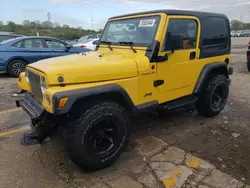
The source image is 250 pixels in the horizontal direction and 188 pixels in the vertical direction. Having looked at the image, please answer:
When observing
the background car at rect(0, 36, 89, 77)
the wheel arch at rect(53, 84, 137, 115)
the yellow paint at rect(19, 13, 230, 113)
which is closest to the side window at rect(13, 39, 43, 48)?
the background car at rect(0, 36, 89, 77)

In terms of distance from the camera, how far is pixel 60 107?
2.57 meters

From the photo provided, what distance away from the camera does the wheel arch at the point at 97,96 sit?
2586 mm

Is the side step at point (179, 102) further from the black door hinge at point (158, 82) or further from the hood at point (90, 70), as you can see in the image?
the hood at point (90, 70)

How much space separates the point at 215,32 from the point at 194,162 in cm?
260

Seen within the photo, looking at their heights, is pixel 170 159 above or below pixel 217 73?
below

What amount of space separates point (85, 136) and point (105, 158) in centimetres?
46

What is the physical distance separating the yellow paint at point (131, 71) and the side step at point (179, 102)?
101mm

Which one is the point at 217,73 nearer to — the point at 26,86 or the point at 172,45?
the point at 172,45

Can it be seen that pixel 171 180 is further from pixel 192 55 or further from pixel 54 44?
pixel 54 44

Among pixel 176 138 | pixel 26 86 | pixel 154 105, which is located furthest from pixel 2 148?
pixel 176 138

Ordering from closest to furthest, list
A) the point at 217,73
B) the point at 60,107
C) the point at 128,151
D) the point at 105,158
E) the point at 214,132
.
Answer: the point at 60,107, the point at 105,158, the point at 128,151, the point at 214,132, the point at 217,73

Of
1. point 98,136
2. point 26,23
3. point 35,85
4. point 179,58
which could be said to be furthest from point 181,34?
point 26,23

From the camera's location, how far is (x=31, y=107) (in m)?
3.14

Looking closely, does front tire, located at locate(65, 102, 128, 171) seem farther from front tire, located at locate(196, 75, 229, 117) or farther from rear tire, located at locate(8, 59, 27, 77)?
rear tire, located at locate(8, 59, 27, 77)
